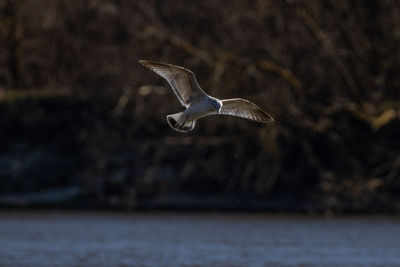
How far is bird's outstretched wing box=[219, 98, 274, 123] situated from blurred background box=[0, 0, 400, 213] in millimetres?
8383

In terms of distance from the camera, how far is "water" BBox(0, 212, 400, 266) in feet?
45.0

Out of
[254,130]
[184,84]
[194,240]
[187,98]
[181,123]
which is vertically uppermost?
[254,130]

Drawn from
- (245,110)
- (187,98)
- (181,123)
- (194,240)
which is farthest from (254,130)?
(181,123)

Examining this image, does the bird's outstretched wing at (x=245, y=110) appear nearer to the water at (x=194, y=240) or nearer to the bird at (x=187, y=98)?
the bird at (x=187, y=98)

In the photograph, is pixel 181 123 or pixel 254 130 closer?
pixel 181 123

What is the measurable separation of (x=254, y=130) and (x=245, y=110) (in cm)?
923

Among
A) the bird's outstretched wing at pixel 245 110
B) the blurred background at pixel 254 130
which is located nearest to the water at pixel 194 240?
the blurred background at pixel 254 130

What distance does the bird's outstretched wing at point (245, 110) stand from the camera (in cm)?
1041

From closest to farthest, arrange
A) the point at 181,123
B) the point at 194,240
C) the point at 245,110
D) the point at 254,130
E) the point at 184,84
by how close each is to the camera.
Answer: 1. the point at 181,123
2. the point at 184,84
3. the point at 245,110
4. the point at 194,240
5. the point at 254,130

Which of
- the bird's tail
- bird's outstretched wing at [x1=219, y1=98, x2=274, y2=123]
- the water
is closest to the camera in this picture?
the bird's tail

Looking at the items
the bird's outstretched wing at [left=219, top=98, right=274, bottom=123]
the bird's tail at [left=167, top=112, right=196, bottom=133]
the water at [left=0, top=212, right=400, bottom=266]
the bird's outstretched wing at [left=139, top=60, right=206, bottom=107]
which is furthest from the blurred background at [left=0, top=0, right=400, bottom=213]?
the bird's tail at [left=167, top=112, right=196, bottom=133]

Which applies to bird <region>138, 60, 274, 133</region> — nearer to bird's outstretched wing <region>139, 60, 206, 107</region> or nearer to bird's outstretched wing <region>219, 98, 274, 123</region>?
bird's outstretched wing <region>139, 60, 206, 107</region>

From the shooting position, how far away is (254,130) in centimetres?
1973

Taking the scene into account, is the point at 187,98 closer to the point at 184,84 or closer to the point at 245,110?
the point at 184,84
